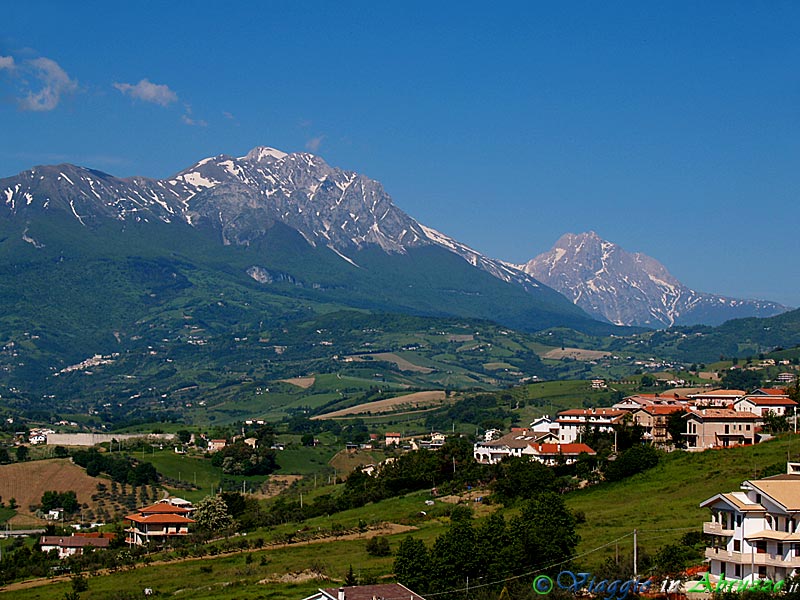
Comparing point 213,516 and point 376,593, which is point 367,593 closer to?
point 376,593

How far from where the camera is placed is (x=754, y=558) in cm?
4447

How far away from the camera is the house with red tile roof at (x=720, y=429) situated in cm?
9406

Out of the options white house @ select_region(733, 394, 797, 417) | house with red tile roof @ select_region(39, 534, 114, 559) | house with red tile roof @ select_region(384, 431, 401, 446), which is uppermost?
white house @ select_region(733, 394, 797, 417)

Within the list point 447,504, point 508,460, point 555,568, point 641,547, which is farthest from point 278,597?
point 508,460

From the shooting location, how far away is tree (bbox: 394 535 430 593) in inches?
2146

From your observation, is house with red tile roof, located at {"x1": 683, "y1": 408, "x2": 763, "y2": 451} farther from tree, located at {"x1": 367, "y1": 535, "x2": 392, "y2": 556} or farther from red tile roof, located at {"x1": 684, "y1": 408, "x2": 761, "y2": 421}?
tree, located at {"x1": 367, "y1": 535, "x2": 392, "y2": 556}

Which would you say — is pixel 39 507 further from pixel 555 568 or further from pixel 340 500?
pixel 555 568

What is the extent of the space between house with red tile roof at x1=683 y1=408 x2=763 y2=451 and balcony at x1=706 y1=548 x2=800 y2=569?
158 feet

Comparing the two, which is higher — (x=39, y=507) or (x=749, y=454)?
(x=749, y=454)

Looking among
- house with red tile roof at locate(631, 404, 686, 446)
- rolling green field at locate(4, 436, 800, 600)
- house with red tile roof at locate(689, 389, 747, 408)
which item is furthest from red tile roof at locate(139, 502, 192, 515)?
house with red tile roof at locate(689, 389, 747, 408)

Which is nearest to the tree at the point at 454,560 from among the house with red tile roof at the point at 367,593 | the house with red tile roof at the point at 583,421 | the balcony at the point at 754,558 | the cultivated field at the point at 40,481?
the house with red tile roof at the point at 367,593

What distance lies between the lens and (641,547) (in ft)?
184

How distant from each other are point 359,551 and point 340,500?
26.8 meters

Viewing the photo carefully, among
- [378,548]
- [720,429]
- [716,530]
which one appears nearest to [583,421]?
[720,429]
